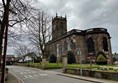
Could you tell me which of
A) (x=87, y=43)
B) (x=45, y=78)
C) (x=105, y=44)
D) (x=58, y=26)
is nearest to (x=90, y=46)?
(x=87, y=43)

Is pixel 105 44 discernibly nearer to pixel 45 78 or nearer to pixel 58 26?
pixel 58 26

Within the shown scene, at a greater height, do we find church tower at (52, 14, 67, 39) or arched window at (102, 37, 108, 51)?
church tower at (52, 14, 67, 39)

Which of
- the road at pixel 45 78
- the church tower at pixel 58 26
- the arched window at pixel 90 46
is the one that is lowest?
the road at pixel 45 78

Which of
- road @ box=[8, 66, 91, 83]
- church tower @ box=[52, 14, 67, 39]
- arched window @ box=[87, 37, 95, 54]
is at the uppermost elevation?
church tower @ box=[52, 14, 67, 39]

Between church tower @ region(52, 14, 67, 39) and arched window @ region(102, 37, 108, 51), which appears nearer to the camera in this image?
arched window @ region(102, 37, 108, 51)

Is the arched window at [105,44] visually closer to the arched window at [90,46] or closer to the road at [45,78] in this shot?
the arched window at [90,46]

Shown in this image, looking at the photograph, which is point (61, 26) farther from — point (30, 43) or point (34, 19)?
point (34, 19)

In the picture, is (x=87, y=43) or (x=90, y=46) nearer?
(x=90, y=46)

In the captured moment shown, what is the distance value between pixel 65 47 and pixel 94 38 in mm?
14373

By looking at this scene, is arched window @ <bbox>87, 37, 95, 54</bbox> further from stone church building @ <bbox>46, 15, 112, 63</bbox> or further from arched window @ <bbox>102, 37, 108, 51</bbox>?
arched window @ <bbox>102, 37, 108, 51</bbox>

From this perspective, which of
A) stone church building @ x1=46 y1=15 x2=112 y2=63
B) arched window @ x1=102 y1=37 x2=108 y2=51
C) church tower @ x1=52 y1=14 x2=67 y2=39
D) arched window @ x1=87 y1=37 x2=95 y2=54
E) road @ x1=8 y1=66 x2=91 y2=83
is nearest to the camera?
road @ x1=8 y1=66 x2=91 y2=83

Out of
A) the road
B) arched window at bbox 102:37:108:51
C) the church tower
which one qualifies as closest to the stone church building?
arched window at bbox 102:37:108:51

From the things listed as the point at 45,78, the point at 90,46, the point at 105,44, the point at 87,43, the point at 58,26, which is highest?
the point at 58,26

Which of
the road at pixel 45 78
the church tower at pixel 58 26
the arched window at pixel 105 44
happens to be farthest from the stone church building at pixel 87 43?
the road at pixel 45 78
